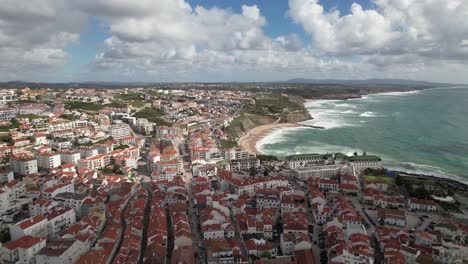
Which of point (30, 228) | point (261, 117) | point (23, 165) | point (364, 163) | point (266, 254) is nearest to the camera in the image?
point (266, 254)

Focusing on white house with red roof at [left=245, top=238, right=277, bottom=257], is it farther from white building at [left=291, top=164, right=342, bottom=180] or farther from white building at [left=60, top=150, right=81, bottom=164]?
white building at [left=60, top=150, right=81, bottom=164]

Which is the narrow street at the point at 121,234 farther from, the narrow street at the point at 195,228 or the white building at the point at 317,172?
the white building at the point at 317,172

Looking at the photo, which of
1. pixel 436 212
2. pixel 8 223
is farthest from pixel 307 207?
pixel 8 223

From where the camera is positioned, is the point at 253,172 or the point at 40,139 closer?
the point at 253,172

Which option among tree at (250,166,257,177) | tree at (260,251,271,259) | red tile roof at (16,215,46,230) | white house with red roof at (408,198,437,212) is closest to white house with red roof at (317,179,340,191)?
white house with red roof at (408,198,437,212)

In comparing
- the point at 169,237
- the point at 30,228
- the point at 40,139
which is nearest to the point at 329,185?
the point at 169,237

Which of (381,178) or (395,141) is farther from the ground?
(395,141)

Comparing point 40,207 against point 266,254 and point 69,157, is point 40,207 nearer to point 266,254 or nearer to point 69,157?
point 69,157

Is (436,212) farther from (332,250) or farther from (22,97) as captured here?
(22,97)
